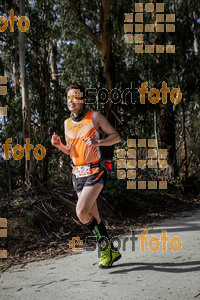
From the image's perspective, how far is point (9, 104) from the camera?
301 inches

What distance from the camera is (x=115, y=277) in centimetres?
333

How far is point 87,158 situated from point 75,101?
2.15 feet

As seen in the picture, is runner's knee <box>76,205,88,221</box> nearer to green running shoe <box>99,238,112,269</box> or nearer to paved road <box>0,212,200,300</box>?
green running shoe <box>99,238,112,269</box>

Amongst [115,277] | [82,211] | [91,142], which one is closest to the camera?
[115,277]

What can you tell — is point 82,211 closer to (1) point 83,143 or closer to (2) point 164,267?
(1) point 83,143

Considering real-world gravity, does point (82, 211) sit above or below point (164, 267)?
above

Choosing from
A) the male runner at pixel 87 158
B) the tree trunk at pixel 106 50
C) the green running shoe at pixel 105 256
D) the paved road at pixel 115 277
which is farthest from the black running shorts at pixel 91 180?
the tree trunk at pixel 106 50

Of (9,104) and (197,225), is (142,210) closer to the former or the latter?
(197,225)

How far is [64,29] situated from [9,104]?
21.7 feet

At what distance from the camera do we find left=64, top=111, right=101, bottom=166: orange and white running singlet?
368cm

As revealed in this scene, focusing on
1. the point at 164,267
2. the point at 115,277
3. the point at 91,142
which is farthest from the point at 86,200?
the point at 164,267

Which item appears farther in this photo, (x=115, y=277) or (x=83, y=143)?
(x=83, y=143)

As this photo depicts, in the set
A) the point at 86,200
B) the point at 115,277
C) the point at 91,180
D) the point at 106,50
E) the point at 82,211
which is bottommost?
the point at 115,277

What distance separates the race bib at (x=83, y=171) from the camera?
12.0 feet
